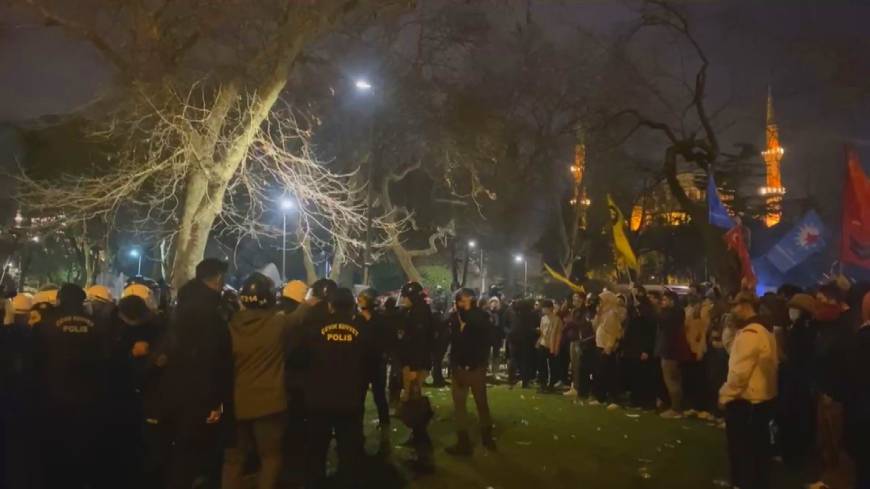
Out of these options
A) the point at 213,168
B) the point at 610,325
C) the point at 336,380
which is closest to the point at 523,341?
the point at 610,325

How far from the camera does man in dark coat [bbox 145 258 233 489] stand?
17.7 feet

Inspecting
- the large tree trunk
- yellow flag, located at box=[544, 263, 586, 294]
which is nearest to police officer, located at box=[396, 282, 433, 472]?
the large tree trunk

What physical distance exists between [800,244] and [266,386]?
459 inches

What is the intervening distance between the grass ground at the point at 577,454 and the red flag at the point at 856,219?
10.3 feet

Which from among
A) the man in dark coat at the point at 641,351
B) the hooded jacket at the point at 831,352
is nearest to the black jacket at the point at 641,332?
the man in dark coat at the point at 641,351

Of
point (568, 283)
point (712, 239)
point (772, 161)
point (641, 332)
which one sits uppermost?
point (772, 161)

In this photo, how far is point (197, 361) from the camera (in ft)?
17.7

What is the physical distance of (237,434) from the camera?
5910 millimetres

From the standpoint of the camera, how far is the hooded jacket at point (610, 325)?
1297 cm

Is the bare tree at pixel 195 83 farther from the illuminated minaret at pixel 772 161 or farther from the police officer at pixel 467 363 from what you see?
the illuminated minaret at pixel 772 161

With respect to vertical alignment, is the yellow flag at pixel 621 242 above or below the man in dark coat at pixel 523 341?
above

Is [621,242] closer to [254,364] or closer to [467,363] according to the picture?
[467,363]

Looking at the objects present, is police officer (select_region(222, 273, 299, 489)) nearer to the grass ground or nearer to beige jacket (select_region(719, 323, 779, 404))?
the grass ground

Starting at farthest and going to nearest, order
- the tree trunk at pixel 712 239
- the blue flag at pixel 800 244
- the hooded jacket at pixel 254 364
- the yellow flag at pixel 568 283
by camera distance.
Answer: the yellow flag at pixel 568 283
the tree trunk at pixel 712 239
the blue flag at pixel 800 244
the hooded jacket at pixel 254 364
